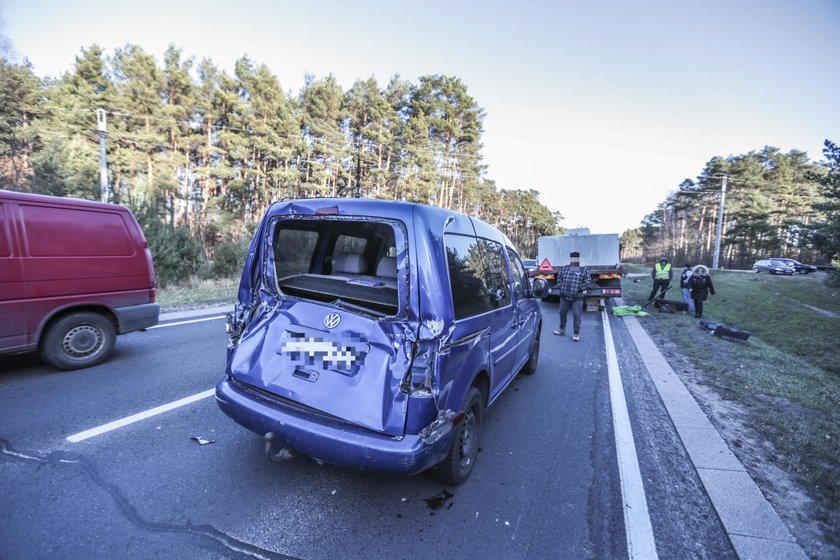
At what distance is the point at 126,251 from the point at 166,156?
2768 cm

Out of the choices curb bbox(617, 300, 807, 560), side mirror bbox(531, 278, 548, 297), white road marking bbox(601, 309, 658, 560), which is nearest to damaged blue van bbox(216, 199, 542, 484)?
white road marking bbox(601, 309, 658, 560)

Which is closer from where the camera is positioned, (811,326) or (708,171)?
(811,326)

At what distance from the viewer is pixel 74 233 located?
4.61 m

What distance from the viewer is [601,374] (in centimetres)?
559

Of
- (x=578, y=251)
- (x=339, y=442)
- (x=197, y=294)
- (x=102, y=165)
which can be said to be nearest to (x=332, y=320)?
(x=339, y=442)

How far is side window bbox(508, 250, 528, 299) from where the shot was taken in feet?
13.7

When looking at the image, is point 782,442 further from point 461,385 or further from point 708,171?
point 708,171

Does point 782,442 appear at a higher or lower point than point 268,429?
lower

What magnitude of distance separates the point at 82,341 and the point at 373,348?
15.7 feet

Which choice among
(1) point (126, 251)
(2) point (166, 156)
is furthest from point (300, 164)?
(1) point (126, 251)

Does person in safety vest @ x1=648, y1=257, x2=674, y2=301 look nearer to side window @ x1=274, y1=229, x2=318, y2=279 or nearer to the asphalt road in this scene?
the asphalt road

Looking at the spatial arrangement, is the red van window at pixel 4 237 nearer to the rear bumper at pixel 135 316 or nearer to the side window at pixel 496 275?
the rear bumper at pixel 135 316

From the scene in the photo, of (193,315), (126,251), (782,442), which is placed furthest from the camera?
(193,315)

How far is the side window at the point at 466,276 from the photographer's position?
262cm
